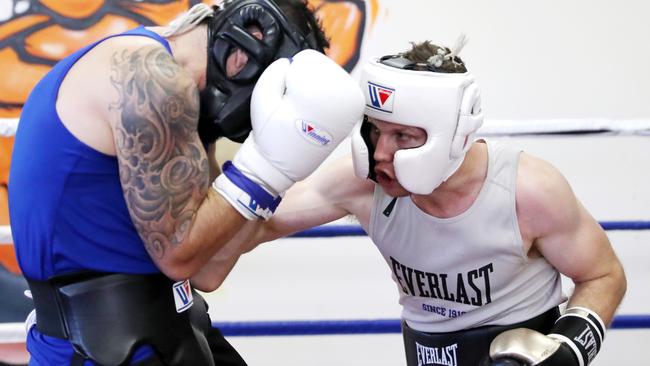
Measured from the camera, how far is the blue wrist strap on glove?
1436 mm

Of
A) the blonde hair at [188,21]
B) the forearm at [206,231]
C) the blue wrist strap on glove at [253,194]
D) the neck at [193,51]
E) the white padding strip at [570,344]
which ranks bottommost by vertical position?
the white padding strip at [570,344]

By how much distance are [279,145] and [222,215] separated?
6.0 inches

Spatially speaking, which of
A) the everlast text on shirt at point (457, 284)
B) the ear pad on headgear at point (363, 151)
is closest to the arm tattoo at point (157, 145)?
the ear pad on headgear at point (363, 151)

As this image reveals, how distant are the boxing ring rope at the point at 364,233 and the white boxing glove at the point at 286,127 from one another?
1.15m

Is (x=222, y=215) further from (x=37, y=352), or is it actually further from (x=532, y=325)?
(x=532, y=325)

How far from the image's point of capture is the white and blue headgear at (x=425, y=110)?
1.63 m

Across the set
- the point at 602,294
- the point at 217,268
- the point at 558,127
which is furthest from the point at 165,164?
the point at 558,127

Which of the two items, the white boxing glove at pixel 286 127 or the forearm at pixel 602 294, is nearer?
the white boxing glove at pixel 286 127

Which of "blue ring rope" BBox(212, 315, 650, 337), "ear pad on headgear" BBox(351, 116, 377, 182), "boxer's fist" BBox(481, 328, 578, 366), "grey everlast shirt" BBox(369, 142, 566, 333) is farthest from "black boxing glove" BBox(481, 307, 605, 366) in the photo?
"blue ring rope" BBox(212, 315, 650, 337)

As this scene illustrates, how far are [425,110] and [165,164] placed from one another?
0.53 metres

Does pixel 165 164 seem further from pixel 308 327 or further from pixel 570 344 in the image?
pixel 308 327

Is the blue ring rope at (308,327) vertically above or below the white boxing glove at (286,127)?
below

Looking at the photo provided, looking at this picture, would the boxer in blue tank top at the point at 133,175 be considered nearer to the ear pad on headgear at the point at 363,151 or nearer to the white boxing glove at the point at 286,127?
the white boxing glove at the point at 286,127

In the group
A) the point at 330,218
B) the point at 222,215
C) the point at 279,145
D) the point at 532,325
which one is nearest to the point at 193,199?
the point at 222,215
